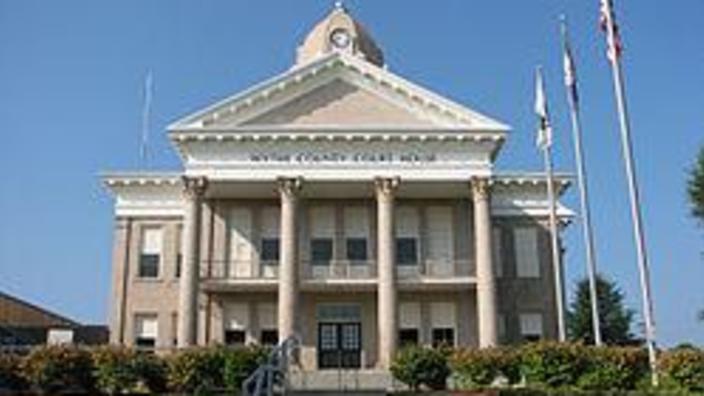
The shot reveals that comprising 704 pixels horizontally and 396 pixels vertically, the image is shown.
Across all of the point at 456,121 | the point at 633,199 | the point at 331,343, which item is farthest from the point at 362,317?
the point at 633,199

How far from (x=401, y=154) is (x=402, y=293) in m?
6.31

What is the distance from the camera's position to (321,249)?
39.4 m

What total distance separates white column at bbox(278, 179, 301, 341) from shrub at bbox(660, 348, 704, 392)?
1384 cm

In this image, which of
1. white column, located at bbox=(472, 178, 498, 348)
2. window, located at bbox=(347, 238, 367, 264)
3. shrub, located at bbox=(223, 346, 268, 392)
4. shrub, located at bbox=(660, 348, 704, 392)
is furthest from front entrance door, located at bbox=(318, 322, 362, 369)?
shrub, located at bbox=(660, 348, 704, 392)

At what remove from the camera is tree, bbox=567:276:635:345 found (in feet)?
179

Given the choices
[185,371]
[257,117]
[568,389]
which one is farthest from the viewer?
[257,117]

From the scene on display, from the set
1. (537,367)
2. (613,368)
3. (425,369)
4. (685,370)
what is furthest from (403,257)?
(685,370)

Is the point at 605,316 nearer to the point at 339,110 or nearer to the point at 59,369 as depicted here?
the point at 339,110

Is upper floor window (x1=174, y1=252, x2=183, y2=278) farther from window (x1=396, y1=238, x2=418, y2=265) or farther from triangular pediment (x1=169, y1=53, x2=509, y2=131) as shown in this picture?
window (x1=396, y1=238, x2=418, y2=265)

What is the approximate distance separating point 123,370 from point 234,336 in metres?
11.4

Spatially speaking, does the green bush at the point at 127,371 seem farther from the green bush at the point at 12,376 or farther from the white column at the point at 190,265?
the white column at the point at 190,265

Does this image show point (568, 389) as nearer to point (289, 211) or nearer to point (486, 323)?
point (486, 323)

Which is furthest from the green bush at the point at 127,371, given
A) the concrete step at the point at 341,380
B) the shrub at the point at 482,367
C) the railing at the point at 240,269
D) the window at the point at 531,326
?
the window at the point at 531,326

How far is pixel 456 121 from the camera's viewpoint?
37.3 m
